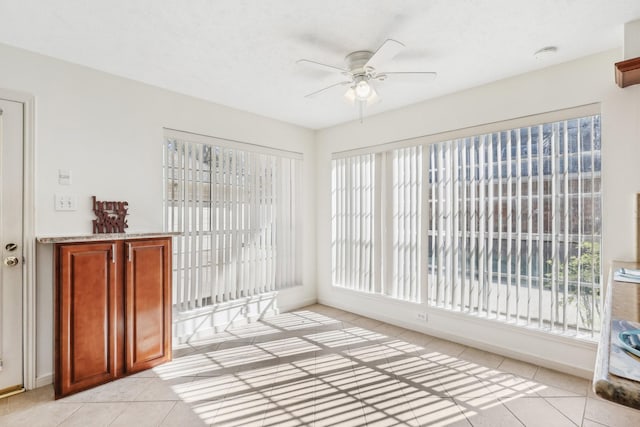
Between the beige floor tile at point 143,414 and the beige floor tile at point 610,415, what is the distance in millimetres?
2817

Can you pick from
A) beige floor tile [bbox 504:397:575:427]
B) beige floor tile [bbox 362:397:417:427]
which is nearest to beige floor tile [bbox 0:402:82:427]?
beige floor tile [bbox 362:397:417:427]

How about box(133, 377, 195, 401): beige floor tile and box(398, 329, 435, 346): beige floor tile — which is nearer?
box(133, 377, 195, 401): beige floor tile

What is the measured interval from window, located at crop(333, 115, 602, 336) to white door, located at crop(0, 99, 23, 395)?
345 centimetres

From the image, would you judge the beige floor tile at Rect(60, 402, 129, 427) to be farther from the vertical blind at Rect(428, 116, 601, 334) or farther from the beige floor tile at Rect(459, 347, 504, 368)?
the vertical blind at Rect(428, 116, 601, 334)

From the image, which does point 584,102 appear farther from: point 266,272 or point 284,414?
point 266,272

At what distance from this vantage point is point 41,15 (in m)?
2.06

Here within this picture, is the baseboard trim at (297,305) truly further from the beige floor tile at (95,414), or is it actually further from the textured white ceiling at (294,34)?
the textured white ceiling at (294,34)

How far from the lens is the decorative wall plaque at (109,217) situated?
2797 mm

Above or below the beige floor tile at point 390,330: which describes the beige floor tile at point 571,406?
above

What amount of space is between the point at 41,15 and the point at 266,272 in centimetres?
323

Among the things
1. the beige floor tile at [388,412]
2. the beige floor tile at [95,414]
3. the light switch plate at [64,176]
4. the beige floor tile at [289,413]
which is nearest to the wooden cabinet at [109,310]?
the beige floor tile at [95,414]

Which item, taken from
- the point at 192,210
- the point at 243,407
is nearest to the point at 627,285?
the point at 243,407

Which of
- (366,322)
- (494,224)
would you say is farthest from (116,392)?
(494,224)

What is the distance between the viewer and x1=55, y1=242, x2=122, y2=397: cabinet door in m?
2.32
